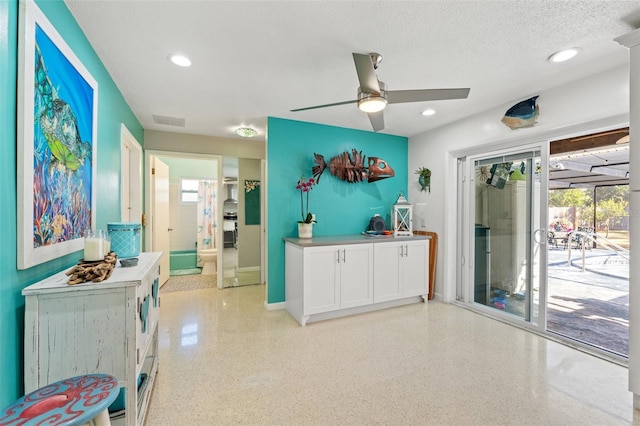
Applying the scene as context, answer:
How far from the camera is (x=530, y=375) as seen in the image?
2.09 metres

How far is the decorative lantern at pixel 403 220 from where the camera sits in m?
3.82

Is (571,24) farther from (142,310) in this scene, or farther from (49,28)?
(142,310)

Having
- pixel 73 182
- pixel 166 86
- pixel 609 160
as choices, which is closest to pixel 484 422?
pixel 73 182

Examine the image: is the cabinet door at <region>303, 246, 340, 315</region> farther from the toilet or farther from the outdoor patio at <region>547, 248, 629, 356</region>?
the toilet

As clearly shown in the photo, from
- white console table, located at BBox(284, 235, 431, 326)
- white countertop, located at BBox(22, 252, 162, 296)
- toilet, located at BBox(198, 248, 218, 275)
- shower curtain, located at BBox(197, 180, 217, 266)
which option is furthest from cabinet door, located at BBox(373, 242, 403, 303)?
shower curtain, located at BBox(197, 180, 217, 266)

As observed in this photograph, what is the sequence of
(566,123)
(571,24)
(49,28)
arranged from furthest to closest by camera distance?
1. (566,123)
2. (571,24)
3. (49,28)

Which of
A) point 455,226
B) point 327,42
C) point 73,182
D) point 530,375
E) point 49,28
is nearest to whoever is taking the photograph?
point 49,28

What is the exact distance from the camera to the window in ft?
20.7

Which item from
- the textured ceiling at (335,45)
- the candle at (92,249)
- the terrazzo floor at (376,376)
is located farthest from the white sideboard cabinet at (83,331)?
the textured ceiling at (335,45)

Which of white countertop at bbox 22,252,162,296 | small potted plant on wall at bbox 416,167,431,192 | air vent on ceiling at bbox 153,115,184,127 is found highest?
air vent on ceiling at bbox 153,115,184,127

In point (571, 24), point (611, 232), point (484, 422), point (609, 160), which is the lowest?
point (484, 422)

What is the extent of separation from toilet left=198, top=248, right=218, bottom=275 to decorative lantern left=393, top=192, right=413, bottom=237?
358 centimetres

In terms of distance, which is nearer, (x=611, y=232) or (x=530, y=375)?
(x=530, y=375)

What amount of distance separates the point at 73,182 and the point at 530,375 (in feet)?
11.0
